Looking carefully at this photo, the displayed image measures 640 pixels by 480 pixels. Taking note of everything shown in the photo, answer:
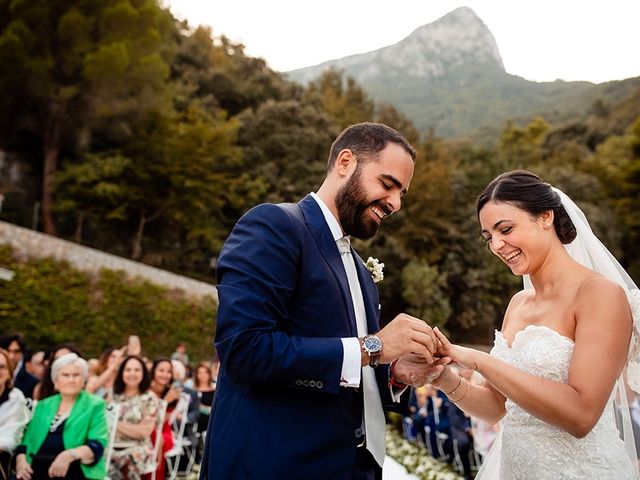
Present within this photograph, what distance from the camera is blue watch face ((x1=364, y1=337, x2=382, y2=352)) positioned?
1.87 m

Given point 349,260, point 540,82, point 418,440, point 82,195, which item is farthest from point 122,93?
point 540,82

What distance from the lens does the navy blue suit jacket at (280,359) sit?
1767mm

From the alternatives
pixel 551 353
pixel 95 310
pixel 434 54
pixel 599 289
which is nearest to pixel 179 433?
pixel 551 353

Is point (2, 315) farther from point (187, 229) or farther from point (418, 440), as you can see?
point (418, 440)

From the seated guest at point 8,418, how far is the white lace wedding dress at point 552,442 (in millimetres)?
4035

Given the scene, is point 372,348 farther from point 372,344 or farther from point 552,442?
point 552,442

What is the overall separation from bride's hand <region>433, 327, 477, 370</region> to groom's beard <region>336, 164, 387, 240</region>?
0.51 meters

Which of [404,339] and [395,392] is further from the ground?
[404,339]

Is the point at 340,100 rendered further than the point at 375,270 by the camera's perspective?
Yes

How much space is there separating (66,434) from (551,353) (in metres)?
3.97

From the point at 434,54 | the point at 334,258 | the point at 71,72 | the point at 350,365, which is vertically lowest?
the point at 350,365

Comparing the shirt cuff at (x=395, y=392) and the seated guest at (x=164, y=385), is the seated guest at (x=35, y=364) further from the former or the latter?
the shirt cuff at (x=395, y=392)

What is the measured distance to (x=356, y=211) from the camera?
2262 millimetres

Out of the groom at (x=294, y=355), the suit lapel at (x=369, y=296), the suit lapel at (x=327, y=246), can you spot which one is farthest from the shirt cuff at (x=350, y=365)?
the suit lapel at (x=369, y=296)
